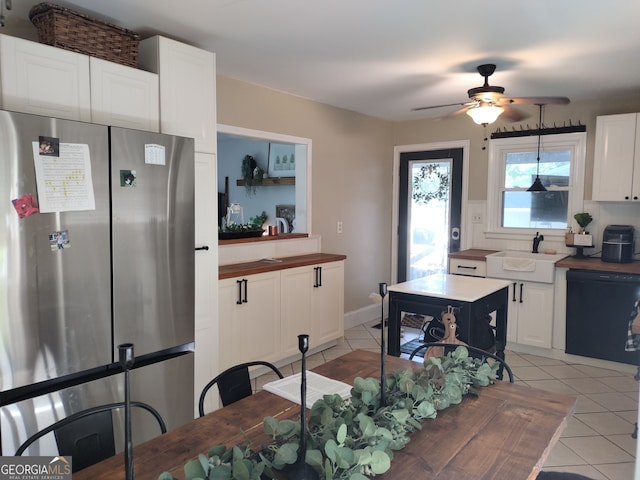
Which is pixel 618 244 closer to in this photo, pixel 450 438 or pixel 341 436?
pixel 450 438

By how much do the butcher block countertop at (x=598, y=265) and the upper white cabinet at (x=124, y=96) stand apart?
11.8 ft

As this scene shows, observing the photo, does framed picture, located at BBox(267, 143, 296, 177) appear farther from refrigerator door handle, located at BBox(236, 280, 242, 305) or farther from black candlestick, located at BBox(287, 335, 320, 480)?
black candlestick, located at BBox(287, 335, 320, 480)

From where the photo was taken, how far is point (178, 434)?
4.71ft

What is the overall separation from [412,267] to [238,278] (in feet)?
9.80

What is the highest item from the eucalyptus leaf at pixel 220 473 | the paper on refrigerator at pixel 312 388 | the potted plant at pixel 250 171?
the potted plant at pixel 250 171

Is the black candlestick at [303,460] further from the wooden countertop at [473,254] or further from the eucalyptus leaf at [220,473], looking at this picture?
the wooden countertop at [473,254]

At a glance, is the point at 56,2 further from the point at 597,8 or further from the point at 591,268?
the point at 591,268

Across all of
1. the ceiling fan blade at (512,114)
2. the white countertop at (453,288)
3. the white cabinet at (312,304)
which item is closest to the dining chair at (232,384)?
the white countertop at (453,288)

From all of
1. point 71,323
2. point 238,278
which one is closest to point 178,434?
point 71,323

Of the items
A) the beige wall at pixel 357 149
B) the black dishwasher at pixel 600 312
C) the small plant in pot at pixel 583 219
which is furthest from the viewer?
the small plant in pot at pixel 583 219

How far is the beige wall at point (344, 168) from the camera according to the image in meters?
4.13

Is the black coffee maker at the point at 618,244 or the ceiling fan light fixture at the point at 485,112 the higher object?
the ceiling fan light fixture at the point at 485,112

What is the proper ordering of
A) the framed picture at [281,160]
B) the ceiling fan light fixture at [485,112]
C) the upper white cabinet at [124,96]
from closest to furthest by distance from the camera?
the upper white cabinet at [124,96] → the ceiling fan light fixture at [485,112] → the framed picture at [281,160]

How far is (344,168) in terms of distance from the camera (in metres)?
5.18
